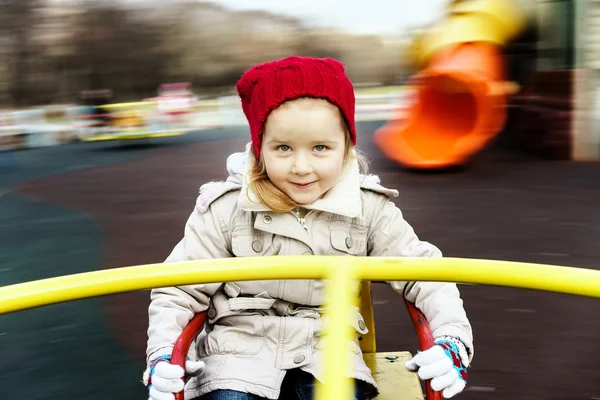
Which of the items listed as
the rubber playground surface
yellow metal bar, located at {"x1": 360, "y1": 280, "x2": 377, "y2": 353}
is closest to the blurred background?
the rubber playground surface

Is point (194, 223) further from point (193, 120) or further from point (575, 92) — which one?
point (193, 120)

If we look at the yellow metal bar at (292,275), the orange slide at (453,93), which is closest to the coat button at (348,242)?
the yellow metal bar at (292,275)

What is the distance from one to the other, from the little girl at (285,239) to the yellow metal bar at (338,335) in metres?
0.38

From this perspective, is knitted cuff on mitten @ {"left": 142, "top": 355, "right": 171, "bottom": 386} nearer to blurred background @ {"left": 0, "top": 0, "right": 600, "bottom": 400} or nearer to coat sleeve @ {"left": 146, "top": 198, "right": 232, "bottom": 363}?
coat sleeve @ {"left": 146, "top": 198, "right": 232, "bottom": 363}

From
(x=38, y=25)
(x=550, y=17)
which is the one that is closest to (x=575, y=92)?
(x=550, y=17)

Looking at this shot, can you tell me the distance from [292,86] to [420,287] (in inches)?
19.5

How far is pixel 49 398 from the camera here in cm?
230

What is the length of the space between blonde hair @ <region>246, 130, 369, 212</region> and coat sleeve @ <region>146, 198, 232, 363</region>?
0.12 m

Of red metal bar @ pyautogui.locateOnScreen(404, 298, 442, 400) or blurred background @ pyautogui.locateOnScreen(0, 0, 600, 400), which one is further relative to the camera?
blurred background @ pyautogui.locateOnScreen(0, 0, 600, 400)

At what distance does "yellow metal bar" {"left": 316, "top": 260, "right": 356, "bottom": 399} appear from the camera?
0.79m

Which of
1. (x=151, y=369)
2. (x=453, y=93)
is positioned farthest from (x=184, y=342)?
(x=453, y=93)

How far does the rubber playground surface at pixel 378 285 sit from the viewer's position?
240 cm

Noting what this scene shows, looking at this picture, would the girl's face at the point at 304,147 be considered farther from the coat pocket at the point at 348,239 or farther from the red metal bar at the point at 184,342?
the red metal bar at the point at 184,342

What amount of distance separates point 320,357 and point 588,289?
61 cm
